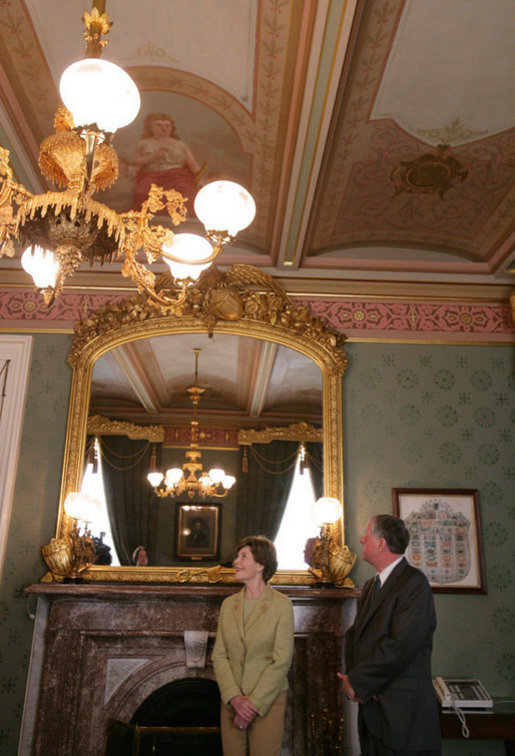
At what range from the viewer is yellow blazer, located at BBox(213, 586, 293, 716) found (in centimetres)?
323

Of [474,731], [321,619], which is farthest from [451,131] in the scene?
[474,731]

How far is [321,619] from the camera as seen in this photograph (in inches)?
171

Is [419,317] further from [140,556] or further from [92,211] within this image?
[92,211]

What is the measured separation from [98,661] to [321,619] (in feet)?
4.88

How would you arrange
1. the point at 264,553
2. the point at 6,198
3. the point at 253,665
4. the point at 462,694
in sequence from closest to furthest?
the point at 6,198 → the point at 253,665 → the point at 264,553 → the point at 462,694

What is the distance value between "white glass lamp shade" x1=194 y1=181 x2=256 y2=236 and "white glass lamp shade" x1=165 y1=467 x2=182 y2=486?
254 centimetres

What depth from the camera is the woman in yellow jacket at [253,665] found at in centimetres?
320

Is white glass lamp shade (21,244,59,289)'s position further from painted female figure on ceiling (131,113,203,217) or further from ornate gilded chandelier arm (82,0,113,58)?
painted female figure on ceiling (131,113,203,217)

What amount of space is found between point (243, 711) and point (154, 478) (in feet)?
6.26

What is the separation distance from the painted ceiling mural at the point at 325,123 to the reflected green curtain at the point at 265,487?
1.32 meters

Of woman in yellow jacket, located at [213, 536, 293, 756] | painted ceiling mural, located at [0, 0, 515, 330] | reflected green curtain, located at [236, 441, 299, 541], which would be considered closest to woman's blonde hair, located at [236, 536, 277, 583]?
woman in yellow jacket, located at [213, 536, 293, 756]

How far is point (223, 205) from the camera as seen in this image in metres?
2.54

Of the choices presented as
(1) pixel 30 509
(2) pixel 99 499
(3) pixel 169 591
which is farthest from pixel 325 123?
(1) pixel 30 509

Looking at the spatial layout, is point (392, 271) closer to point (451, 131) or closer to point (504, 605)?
point (451, 131)
